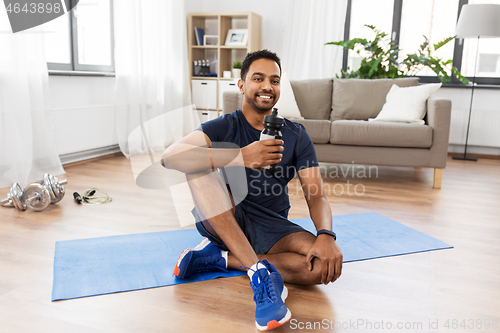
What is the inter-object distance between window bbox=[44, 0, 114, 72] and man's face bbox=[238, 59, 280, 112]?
7.63ft

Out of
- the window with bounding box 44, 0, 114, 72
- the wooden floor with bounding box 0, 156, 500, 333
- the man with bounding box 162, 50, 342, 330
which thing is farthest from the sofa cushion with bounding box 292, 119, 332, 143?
the window with bounding box 44, 0, 114, 72

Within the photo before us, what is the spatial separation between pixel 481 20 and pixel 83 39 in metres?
3.68

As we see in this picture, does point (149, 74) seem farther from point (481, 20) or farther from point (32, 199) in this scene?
point (481, 20)

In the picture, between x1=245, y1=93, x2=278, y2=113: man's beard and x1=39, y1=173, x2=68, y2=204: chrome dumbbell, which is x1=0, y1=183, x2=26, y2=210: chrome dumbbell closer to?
x1=39, y1=173, x2=68, y2=204: chrome dumbbell

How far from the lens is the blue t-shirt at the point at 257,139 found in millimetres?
1552

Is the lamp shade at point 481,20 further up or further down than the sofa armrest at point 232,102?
further up

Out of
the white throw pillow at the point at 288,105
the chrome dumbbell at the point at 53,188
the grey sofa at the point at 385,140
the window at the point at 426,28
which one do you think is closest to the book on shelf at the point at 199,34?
the window at the point at 426,28

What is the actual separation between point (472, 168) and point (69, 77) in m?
3.64

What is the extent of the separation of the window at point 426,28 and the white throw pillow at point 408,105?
159cm

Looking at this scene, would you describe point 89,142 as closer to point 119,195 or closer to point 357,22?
point 119,195

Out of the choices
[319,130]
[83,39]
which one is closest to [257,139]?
[319,130]

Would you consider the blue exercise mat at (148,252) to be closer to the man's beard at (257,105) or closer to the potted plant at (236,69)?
the man's beard at (257,105)

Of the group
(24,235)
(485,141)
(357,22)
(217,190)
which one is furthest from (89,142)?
(485,141)

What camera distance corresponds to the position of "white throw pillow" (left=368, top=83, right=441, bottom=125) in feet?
11.0
